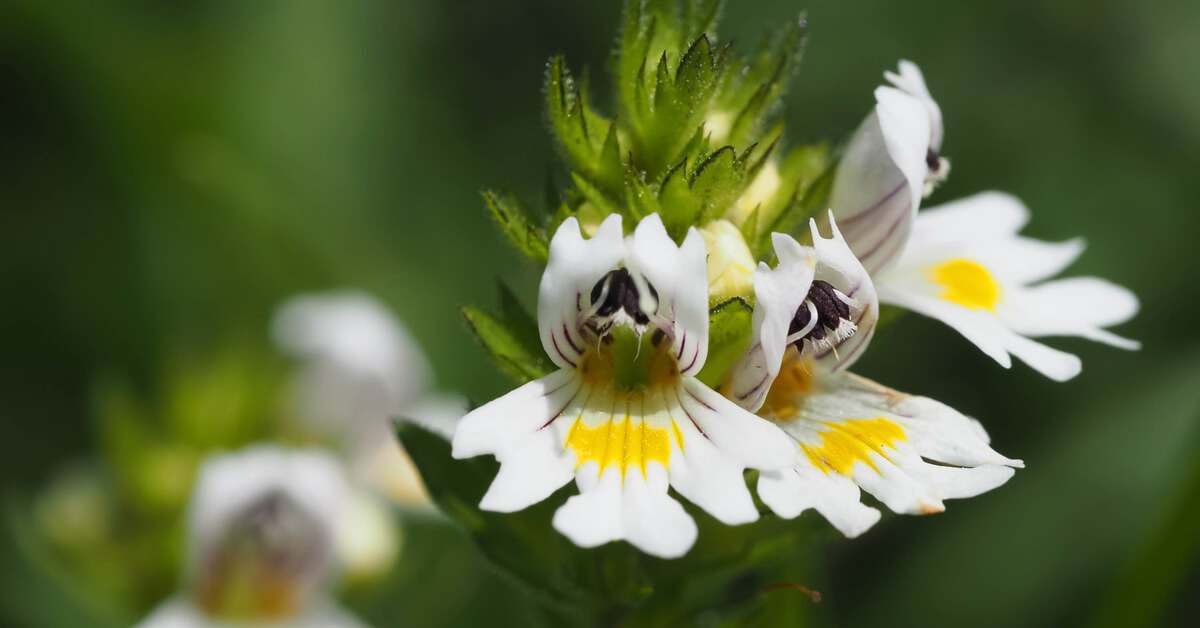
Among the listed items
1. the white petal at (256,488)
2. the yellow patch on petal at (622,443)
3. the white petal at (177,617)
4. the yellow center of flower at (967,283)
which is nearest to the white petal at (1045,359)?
the yellow center of flower at (967,283)

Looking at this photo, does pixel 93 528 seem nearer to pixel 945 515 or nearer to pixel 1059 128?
pixel 945 515

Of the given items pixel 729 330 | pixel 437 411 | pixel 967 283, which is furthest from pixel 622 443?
pixel 437 411

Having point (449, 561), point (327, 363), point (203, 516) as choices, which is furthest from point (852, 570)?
point (203, 516)

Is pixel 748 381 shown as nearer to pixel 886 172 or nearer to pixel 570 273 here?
pixel 570 273

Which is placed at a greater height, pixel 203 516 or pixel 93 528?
pixel 93 528

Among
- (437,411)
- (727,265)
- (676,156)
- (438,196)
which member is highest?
(438,196)

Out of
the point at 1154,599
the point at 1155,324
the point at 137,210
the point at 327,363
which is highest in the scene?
the point at 137,210
